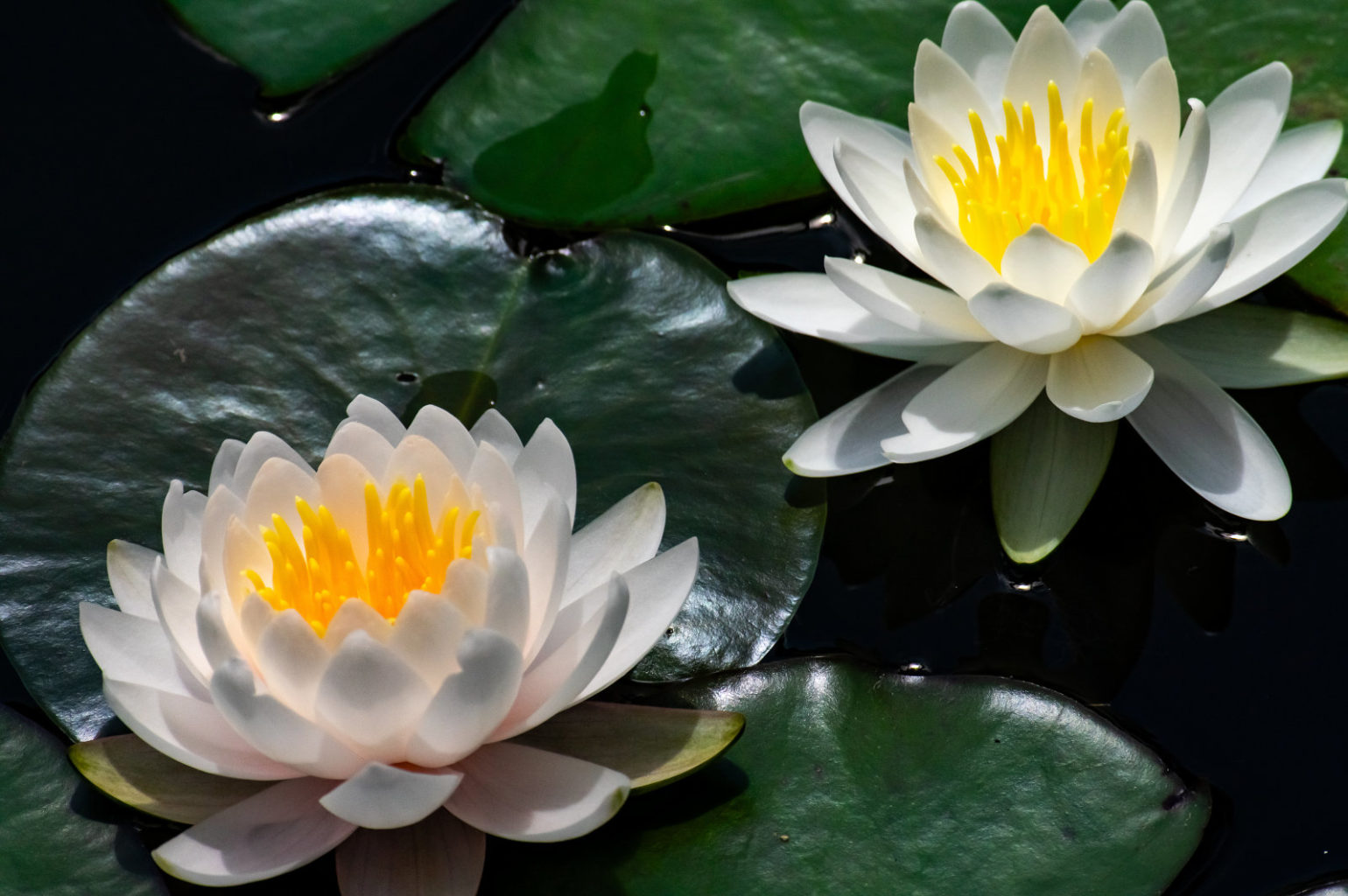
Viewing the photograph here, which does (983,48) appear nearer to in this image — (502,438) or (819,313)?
(819,313)

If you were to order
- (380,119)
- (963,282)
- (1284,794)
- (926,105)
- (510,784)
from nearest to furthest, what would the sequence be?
(510,784) < (1284,794) < (963,282) < (926,105) < (380,119)

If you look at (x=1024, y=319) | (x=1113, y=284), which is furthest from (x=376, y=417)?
(x=1113, y=284)

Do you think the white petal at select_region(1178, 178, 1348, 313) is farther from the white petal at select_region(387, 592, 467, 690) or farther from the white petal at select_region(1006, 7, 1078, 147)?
the white petal at select_region(387, 592, 467, 690)

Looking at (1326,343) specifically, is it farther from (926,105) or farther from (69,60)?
(69,60)

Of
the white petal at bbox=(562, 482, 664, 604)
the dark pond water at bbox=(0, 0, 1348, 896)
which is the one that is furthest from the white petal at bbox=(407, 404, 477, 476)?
the dark pond water at bbox=(0, 0, 1348, 896)

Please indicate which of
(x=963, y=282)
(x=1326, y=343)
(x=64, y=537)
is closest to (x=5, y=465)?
(x=64, y=537)

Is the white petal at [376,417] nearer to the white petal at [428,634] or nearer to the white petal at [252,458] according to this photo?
the white petal at [252,458]

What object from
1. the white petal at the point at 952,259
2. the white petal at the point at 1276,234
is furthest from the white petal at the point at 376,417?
the white petal at the point at 1276,234

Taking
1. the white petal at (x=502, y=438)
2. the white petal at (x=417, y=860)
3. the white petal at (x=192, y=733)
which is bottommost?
the white petal at (x=417, y=860)
